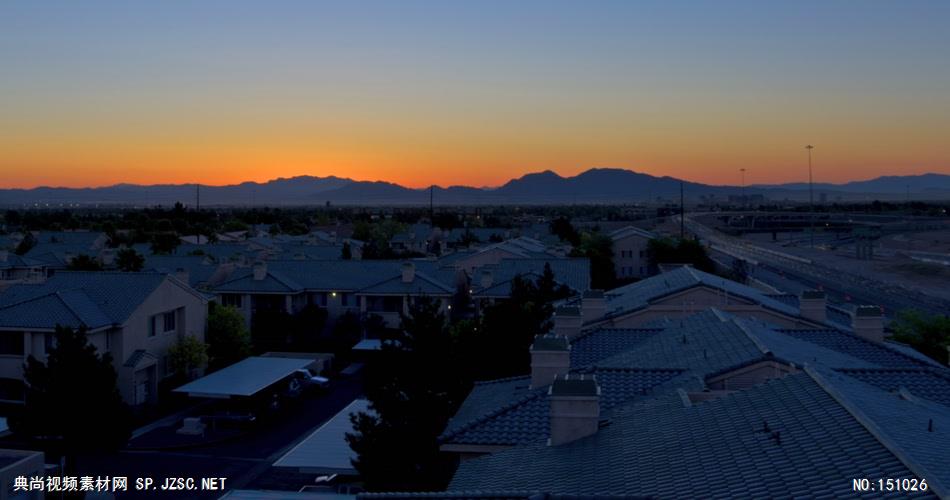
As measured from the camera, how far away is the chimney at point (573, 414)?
1099 centimetres

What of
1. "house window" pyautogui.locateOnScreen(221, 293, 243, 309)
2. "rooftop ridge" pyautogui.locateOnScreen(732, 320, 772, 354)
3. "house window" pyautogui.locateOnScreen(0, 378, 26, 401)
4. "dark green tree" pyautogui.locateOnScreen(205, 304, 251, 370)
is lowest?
"house window" pyautogui.locateOnScreen(0, 378, 26, 401)

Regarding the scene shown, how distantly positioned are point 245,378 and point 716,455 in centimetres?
2325

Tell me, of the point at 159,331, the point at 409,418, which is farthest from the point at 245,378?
the point at 409,418

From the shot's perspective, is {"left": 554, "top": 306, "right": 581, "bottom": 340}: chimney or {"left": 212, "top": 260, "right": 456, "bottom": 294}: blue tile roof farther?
{"left": 212, "top": 260, "right": 456, "bottom": 294}: blue tile roof

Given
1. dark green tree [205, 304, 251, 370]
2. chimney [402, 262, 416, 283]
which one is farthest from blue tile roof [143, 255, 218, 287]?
chimney [402, 262, 416, 283]

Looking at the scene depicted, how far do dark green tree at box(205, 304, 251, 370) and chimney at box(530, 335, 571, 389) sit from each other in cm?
2285

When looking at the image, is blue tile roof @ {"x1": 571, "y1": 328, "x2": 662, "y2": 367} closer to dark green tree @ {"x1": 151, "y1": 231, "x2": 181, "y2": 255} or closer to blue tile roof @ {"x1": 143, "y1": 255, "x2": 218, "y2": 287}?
blue tile roof @ {"x1": 143, "y1": 255, "x2": 218, "y2": 287}

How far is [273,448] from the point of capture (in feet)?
80.9

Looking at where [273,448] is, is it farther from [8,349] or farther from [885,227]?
[885,227]

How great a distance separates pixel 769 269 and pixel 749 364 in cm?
7387

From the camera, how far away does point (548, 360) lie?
47.9 ft

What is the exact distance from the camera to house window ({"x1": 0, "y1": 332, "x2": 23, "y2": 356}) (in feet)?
91.6

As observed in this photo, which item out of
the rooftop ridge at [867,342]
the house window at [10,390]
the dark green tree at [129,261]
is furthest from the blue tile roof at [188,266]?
the rooftop ridge at [867,342]

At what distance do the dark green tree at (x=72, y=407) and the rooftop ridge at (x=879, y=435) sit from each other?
16.1 metres
